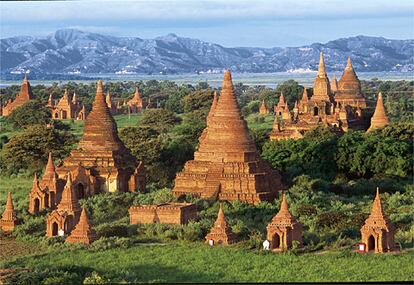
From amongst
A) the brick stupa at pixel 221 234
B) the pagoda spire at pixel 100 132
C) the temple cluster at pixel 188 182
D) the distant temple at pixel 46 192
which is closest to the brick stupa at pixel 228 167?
the temple cluster at pixel 188 182

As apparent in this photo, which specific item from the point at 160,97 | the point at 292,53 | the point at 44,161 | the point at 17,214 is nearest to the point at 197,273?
the point at 17,214

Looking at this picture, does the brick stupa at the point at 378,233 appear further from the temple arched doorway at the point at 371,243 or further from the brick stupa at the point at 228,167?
the brick stupa at the point at 228,167

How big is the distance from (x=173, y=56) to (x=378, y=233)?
313ft

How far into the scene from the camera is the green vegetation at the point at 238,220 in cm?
2398

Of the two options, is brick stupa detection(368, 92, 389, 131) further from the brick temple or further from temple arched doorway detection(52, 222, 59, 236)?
temple arched doorway detection(52, 222, 59, 236)

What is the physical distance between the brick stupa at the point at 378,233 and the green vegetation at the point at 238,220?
0.55m

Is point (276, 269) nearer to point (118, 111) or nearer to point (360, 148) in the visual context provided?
point (360, 148)

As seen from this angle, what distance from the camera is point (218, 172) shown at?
3488 centimetres

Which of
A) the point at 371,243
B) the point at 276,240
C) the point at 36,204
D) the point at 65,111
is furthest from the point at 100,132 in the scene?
the point at 65,111

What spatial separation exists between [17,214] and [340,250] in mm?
12066

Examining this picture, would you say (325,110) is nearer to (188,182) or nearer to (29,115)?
(188,182)

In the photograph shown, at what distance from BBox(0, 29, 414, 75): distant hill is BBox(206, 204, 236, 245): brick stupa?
91.1 metres

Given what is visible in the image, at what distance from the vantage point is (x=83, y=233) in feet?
91.9

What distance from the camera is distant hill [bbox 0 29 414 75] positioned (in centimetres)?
12350
